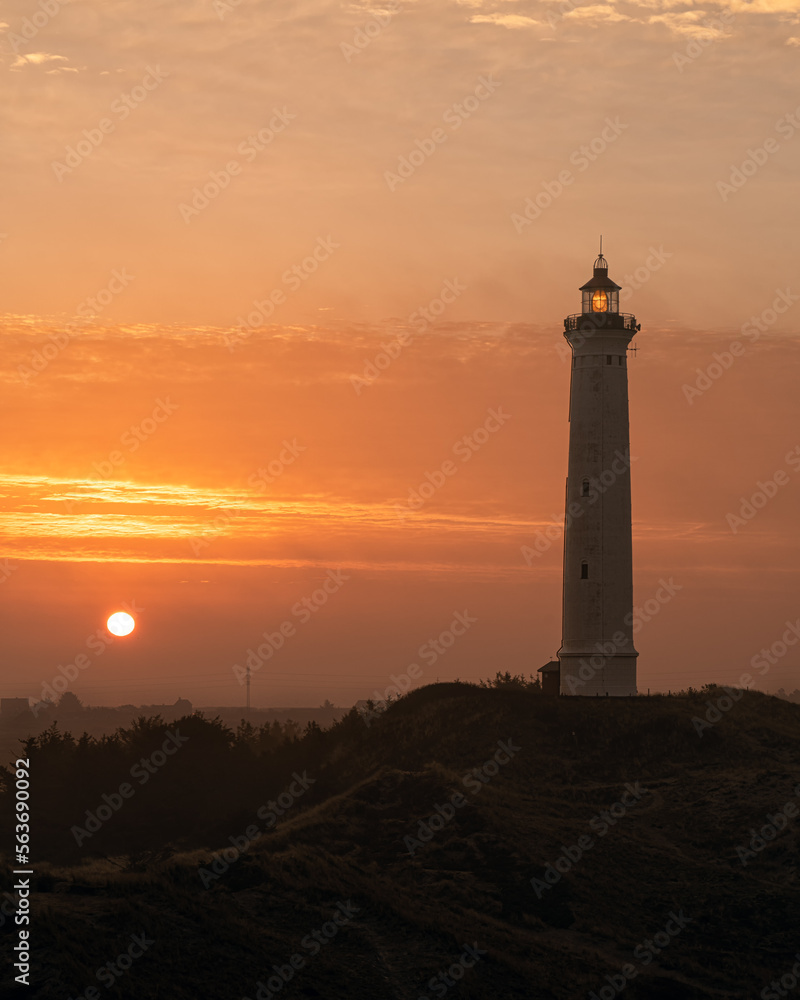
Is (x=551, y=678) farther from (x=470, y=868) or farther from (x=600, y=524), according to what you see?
(x=470, y=868)

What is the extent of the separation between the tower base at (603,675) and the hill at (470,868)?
4.08ft

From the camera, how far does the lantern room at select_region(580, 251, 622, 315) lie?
5822cm

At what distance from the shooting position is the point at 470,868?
39.0 metres

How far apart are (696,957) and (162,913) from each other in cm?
1499

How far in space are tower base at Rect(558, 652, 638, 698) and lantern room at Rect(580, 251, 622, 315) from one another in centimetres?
1671

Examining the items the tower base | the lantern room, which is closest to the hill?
the tower base

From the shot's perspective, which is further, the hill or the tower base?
the tower base

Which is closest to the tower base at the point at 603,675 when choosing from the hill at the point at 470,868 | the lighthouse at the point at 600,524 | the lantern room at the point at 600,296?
the lighthouse at the point at 600,524

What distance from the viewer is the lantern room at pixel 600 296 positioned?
58219 mm

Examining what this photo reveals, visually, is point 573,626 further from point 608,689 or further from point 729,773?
point 729,773

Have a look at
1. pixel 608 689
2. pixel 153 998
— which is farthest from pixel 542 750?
pixel 153 998

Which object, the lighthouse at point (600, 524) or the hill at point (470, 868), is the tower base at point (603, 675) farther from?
the hill at point (470, 868)

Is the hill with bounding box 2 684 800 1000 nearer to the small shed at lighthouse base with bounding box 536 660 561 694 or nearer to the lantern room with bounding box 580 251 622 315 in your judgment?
the small shed at lighthouse base with bounding box 536 660 561 694

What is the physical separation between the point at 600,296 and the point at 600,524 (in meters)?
11.3
